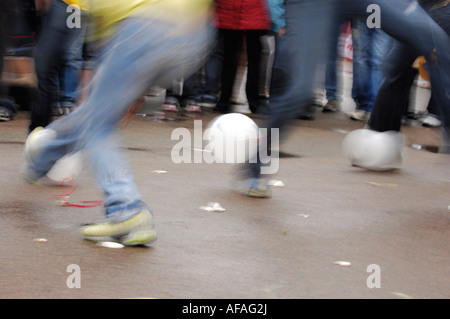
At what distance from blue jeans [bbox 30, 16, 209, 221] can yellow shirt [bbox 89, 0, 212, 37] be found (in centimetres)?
3

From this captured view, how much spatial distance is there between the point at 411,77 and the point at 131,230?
118 inches

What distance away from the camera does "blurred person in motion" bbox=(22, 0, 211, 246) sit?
149 inches

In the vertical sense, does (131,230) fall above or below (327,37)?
below

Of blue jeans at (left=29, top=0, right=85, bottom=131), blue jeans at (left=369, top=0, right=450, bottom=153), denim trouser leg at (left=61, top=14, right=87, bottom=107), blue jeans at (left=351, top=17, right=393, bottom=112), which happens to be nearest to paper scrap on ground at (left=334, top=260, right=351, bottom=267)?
blue jeans at (left=369, top=0, right=450, bottom=153)

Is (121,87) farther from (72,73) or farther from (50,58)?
(72,73)

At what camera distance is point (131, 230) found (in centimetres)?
383

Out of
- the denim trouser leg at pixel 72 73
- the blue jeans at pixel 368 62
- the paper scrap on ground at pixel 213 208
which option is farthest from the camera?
the blue jeans at pixel 368 62

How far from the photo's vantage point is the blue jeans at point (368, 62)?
31.2ft

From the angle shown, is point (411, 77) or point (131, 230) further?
point (411, 77)

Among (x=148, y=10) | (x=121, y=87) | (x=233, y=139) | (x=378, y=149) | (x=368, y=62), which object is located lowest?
(x=378, y=149)

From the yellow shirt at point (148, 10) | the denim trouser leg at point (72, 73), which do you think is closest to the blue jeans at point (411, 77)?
the yellow shirt at point (148, 10)

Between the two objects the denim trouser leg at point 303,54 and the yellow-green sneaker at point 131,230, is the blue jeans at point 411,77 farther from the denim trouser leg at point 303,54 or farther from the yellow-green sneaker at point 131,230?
the yellow-green sneaker at point 131,230

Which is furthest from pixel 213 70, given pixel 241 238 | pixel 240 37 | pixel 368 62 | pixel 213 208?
pixel 241 238

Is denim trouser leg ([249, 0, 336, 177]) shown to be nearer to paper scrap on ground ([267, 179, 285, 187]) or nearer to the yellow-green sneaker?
Answer: paper scrap on ground ([267, 179, 285, 187])
